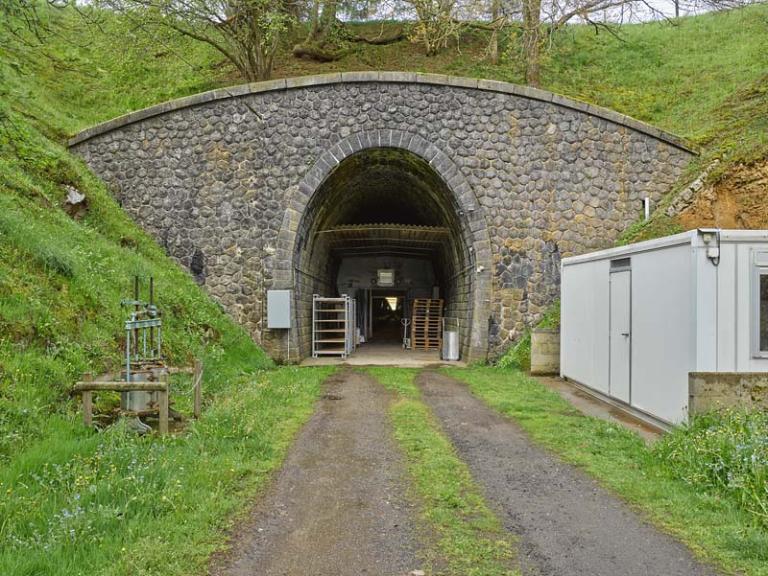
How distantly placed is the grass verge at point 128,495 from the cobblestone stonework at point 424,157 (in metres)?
7.96

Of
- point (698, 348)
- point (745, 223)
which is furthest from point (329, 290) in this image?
point (698, 348)

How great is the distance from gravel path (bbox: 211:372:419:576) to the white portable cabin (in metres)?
3.59

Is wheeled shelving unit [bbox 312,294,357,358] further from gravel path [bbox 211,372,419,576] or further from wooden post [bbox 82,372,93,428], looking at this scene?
wooden post [bbox 82,372,93,428]

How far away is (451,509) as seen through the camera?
4.67 meters

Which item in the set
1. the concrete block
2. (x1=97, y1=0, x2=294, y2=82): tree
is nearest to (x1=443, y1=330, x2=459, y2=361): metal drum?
the concrete block

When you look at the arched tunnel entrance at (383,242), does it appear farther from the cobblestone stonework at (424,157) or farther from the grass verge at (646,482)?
the grass verge at (646,482)

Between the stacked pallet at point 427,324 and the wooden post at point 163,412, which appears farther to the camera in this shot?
the stacked pallet at point 427,324

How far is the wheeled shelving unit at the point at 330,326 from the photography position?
1627 cm

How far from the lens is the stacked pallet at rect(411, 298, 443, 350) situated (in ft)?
68.1

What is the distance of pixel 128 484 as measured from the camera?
4.62 meters

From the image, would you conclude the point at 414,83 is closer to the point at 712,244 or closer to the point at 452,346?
the point at 452,346

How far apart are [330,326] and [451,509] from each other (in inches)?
567

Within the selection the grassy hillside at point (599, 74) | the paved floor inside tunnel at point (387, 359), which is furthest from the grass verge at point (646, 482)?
the grassy hillside at point (599, 74)

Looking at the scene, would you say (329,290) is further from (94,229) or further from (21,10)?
(21,10)
